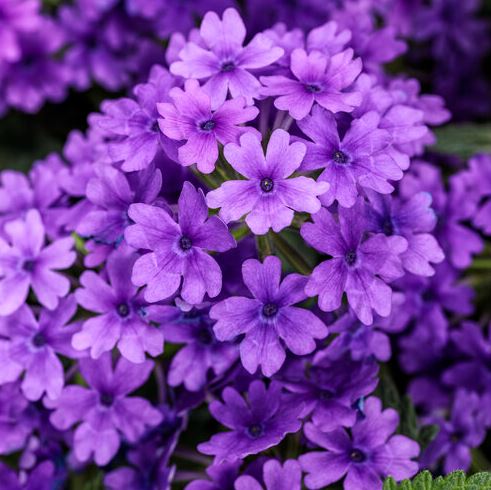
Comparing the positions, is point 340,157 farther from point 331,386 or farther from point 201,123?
point 331,386

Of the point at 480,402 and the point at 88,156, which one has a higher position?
the point at 88,156

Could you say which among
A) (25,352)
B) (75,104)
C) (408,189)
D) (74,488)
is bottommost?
(74,488)

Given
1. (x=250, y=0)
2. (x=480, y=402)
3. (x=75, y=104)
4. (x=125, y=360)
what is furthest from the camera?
(x=75, y=104)

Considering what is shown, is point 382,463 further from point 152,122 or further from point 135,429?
point 152,122

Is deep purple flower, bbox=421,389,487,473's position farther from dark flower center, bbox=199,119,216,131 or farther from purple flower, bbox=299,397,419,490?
dark flower center, bbox=199,119,216,131

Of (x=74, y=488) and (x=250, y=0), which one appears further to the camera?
(x=250, y=0)

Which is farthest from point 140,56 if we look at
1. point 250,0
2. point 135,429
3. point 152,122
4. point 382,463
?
point 382,463
